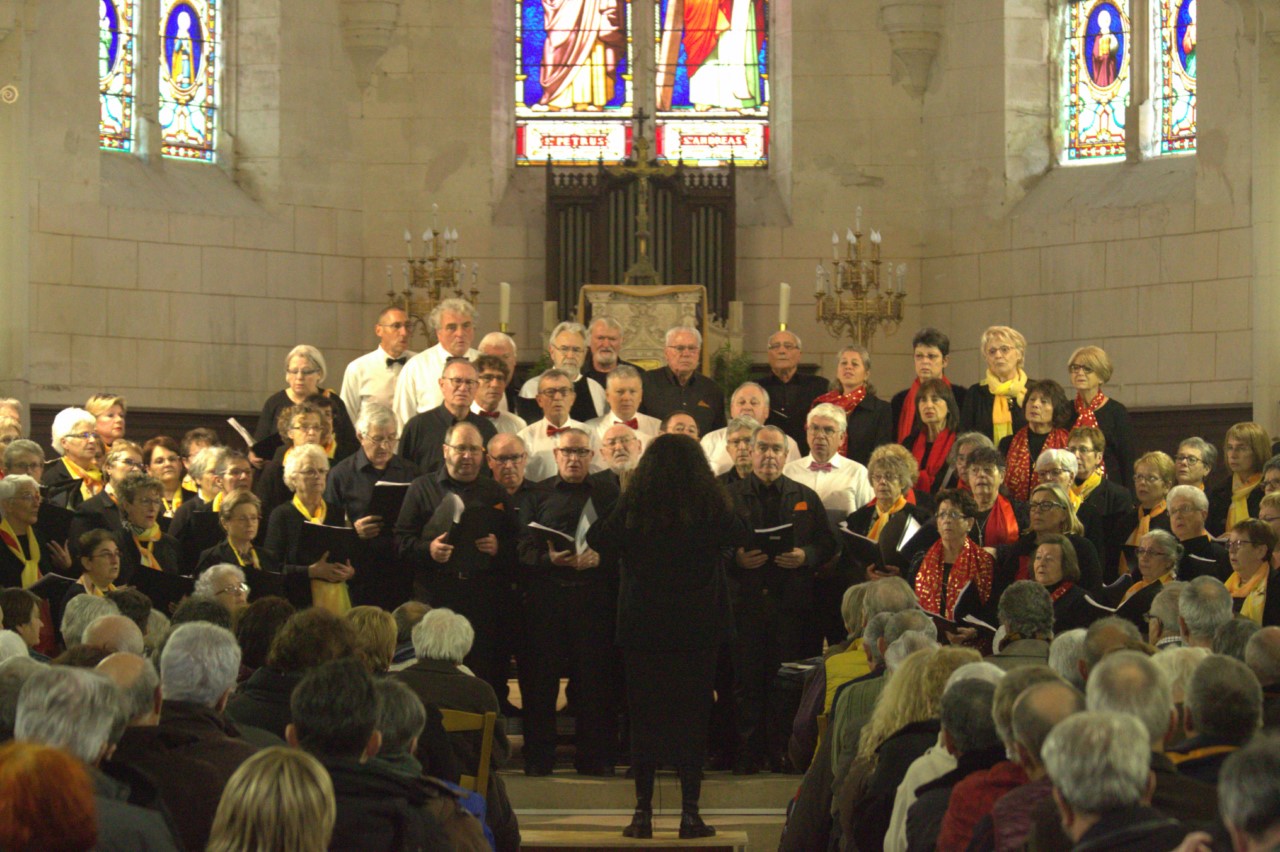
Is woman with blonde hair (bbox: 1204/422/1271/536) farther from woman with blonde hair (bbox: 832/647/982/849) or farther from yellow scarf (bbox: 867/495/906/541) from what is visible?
woman with blonde hair (bbox: 832/647/982/849)

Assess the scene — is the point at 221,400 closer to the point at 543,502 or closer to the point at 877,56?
the point at 877,56

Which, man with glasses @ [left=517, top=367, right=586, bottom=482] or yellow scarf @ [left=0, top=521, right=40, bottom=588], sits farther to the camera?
man with glasses @ [left=517, top=367, right=586, bottom=482]

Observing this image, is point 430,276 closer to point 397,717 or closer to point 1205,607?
point 1205,607

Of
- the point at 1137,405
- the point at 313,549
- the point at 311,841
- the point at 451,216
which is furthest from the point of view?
the point at 451,216

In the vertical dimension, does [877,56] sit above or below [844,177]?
above

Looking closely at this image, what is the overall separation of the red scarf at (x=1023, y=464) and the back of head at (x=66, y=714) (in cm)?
567

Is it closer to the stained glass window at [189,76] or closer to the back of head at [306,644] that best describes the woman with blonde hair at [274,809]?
the back of head at [306,644]

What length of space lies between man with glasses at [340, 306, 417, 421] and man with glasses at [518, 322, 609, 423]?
73 cm

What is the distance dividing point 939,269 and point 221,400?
202 inches

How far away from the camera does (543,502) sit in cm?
743

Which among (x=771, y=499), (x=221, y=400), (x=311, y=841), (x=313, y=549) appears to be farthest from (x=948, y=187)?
(x=311, y=841)

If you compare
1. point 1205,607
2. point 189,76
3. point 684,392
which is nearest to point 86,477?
point 684,392

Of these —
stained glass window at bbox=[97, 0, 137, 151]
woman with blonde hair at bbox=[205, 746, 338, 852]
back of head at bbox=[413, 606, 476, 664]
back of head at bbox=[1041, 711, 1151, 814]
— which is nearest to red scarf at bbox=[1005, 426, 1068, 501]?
back of head at bbox=[413, 606, 476, 664]

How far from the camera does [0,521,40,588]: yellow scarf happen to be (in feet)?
23.5
